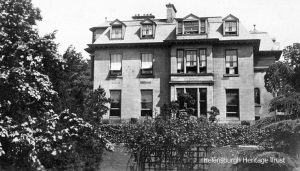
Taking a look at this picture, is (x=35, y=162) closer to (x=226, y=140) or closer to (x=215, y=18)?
(x=226, y=140)

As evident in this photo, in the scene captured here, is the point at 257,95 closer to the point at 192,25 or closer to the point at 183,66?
the point at 183,66

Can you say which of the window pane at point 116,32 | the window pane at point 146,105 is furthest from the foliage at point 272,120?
the window pane at point 116,32

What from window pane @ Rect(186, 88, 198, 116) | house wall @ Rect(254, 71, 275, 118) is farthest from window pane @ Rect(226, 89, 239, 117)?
house wall @ Rect(254, 71, 275, 118)

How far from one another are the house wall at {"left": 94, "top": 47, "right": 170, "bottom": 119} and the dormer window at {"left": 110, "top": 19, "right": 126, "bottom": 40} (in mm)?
1387

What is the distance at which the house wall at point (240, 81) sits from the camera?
3572 centimetres

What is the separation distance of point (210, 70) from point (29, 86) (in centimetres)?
2354

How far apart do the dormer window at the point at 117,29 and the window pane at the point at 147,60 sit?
299 centimetres

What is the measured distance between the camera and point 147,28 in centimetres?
3866

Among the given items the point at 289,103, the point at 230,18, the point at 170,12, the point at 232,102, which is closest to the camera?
the point at 289,103

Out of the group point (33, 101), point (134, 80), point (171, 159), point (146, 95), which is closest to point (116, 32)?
point (134, 80)

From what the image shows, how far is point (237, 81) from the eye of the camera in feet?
119

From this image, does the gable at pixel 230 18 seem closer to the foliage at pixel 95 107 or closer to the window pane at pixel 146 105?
the window pane at pixel 146 105

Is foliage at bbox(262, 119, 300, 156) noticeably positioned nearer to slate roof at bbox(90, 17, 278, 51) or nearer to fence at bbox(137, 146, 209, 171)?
fence at bbox(137, 146, 209, 171)

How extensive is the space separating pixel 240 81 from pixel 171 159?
17.9 meters
